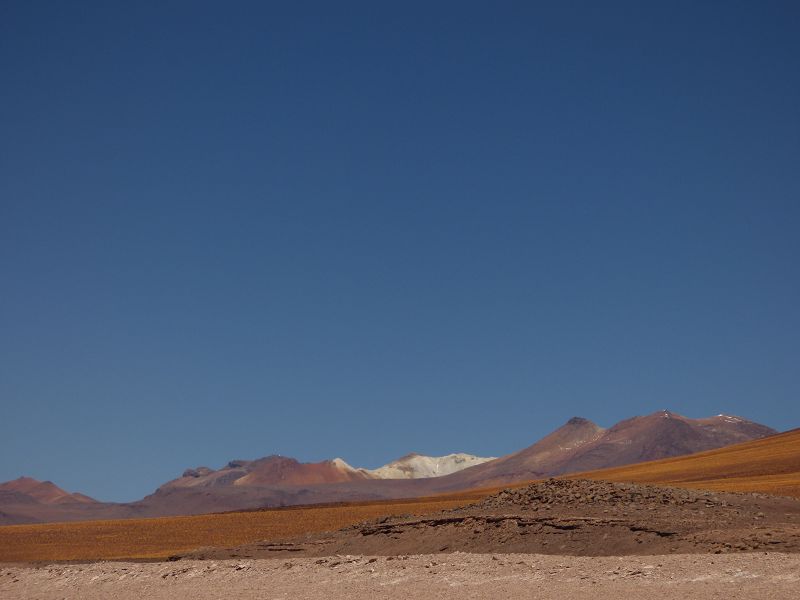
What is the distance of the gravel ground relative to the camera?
2309cm

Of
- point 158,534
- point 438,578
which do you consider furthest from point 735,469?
point 438,578

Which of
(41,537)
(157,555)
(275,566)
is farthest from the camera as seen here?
Result: (41,537)

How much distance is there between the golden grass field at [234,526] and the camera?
49.9 metres

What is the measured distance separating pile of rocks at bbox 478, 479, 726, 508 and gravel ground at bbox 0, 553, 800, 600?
6.01 metres

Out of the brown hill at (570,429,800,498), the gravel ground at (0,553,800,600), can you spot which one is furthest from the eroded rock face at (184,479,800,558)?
the brown hill at (570,429,800,498)

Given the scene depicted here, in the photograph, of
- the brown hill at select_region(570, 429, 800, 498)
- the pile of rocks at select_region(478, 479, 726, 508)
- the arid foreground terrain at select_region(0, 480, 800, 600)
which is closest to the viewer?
the arid foreground terrain at select_region(0, 480, 800, 600)

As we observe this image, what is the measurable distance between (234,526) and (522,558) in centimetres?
3460

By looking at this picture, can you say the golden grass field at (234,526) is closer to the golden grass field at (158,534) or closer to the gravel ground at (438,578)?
the golden grass field at (158,534)

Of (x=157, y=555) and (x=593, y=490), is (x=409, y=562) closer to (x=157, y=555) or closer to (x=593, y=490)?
(x=593, y=490)

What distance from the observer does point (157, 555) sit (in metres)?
44.5

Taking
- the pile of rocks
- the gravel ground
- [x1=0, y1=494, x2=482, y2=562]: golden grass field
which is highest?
[x1=0, y1=494, x2=482, y2=562]: golden grass field

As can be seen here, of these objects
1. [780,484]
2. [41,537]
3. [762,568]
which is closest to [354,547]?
[762,568]

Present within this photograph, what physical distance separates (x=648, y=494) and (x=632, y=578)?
10.5 metres

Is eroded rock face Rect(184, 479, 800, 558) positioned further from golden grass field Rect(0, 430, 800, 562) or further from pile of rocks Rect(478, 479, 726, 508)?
golden grass field Rect(0, 430, 800, 562)
